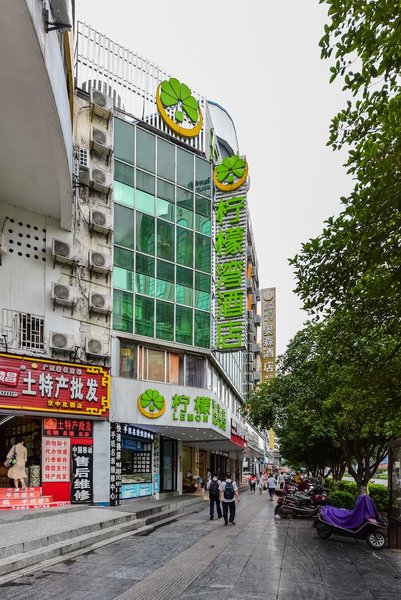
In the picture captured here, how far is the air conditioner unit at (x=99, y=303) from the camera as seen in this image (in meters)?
22.4

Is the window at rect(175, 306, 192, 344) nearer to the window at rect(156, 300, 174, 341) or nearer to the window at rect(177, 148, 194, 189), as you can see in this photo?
the window at rect(156, 300, 174, 341)

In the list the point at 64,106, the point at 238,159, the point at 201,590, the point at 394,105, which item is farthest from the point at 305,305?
the point at 238,159

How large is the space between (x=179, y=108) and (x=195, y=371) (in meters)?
12.6

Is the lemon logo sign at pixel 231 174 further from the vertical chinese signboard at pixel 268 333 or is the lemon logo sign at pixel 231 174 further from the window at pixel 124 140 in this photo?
the vertical chinese signboard at pixel 268 333

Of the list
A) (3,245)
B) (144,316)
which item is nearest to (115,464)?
(144,316)

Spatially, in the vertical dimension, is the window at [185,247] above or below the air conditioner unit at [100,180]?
below

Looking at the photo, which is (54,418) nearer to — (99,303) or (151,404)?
(151,404)

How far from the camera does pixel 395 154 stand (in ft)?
26.3

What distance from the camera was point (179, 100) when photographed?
28016mm

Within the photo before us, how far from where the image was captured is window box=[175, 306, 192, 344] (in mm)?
26125

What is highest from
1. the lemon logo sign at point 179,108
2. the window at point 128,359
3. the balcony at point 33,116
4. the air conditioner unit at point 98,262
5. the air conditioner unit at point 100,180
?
the lemon logo sign at point 179,108

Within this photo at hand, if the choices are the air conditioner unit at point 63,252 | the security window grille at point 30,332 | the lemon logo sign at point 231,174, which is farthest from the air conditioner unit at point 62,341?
the lemon logo sign at point 231,174

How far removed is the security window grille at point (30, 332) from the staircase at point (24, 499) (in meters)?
4.69

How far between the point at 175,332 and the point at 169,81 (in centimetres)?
1186
